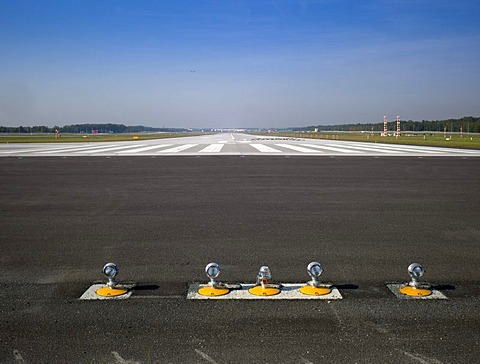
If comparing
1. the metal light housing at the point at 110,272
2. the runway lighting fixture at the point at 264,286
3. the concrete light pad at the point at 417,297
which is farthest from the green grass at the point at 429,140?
the metal light housing at the point at 110,272

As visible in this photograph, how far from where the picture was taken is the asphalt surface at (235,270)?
3.20 meters

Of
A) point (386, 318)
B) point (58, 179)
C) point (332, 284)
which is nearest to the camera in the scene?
point (386, 318)

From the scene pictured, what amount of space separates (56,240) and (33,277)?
1.52 metres

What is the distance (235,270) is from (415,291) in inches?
73.3

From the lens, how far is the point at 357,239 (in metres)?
6.11

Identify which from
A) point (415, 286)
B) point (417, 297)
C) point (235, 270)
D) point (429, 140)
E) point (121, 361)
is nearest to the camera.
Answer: point (121, 361)

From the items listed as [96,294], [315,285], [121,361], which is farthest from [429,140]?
[121,361]

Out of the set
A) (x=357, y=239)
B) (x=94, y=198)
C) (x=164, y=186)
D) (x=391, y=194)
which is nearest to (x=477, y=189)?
(x=391, y=194)

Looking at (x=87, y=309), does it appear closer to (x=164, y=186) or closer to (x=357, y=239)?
(x=357, y=239)

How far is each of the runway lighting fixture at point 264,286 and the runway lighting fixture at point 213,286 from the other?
278mm

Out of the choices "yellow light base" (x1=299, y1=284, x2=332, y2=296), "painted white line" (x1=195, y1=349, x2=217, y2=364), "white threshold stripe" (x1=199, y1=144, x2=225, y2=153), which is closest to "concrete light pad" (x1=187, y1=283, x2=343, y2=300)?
"yellow light base" (x1=299, y1=284, x2=332, y2=296)

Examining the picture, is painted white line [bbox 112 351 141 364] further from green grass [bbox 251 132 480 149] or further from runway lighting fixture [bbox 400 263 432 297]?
green grass [bbox 251 132 480 149]

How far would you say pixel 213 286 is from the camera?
426 centimetres

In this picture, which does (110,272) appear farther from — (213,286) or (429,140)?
(429,140)
